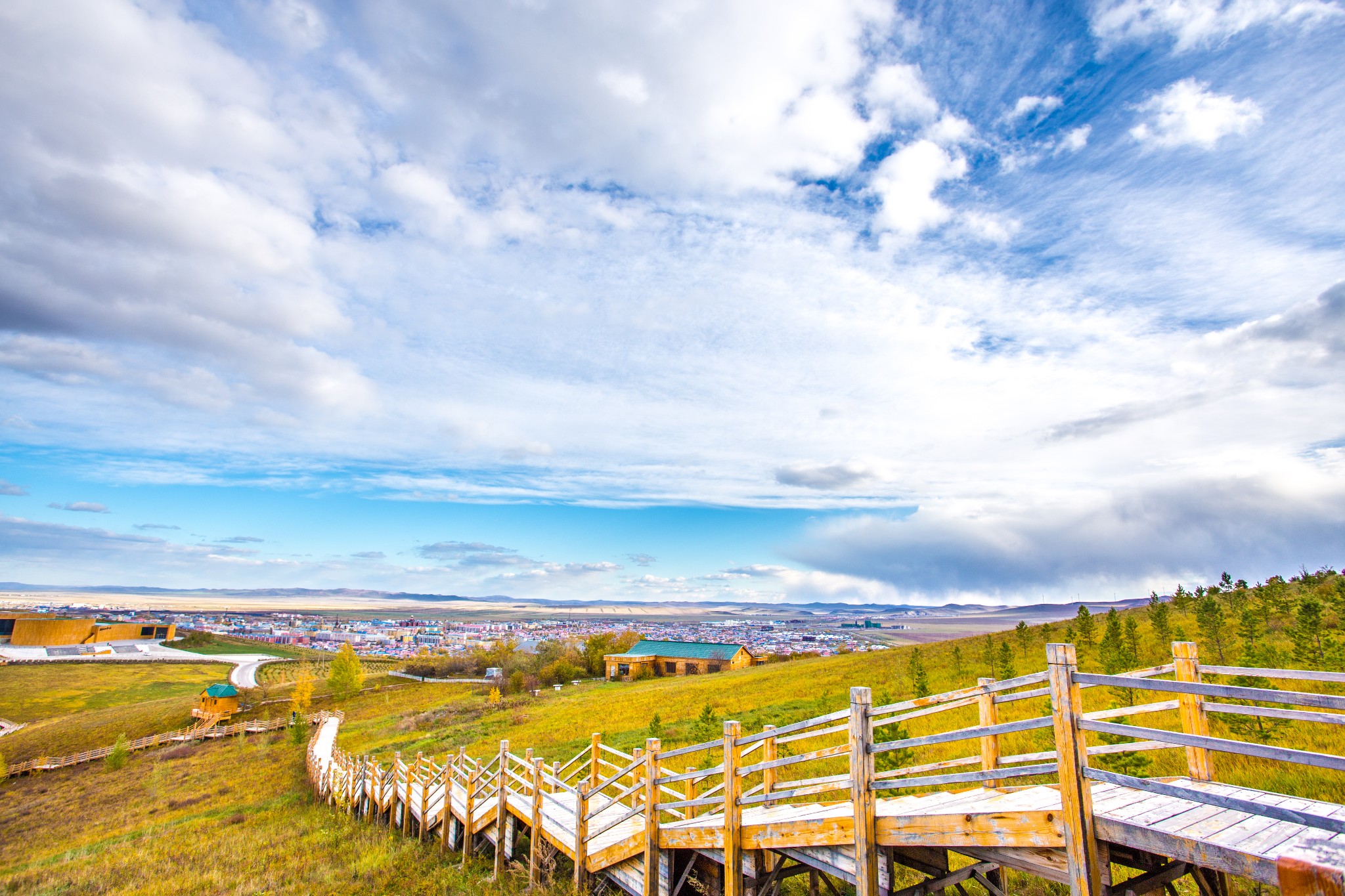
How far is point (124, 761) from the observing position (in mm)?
47531

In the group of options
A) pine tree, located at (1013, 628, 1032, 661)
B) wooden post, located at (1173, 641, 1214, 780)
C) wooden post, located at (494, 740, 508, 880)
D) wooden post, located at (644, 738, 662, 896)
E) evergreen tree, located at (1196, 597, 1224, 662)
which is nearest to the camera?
wooden post, located at (1173, 641, 1214, 780)

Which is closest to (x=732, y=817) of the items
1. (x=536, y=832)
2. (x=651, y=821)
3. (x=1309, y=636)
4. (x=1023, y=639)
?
(x=651, y=821)

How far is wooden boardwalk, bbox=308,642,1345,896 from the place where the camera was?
5117mm

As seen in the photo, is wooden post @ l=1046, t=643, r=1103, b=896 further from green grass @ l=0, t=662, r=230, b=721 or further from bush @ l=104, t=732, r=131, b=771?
green grass @ l=0, t=662, r=230, b=721

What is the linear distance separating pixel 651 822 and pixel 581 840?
2363mm

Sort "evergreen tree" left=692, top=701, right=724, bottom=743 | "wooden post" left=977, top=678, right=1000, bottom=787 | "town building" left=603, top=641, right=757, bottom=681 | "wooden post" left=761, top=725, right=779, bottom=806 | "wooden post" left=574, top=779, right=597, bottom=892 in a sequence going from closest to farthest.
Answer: "wooden post" left=977, top=678, right=1000, bottom=787 < "wooden post" left=761, top=725, right=779, bottom=806 < "wooden post" left=574, top=779, right=597, bottom=892 < "evergreen tree" left=692, top=701, right=724, bottom=743 < "town building" left=603, top=641, right=757, bottom=681

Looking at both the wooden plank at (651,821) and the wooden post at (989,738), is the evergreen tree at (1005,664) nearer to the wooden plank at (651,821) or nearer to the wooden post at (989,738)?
the wooden plank at (651,821)

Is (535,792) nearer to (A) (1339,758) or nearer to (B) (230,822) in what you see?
(A) (1339,758)

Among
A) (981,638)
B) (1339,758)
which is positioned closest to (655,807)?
(1339,758)

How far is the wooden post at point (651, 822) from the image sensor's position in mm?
10273

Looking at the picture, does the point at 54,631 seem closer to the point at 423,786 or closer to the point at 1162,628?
the point at 423,786

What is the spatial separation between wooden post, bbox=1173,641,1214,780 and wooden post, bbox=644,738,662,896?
699 cm

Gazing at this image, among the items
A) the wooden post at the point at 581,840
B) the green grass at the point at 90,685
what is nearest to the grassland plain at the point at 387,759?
the wooden post at the point at 581,840

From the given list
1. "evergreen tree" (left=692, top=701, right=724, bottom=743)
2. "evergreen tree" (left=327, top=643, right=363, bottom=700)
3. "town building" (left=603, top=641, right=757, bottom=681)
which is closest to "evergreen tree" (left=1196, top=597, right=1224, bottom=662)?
"evergreen tree" (left=692, top=701, right=724, bottom=743)
